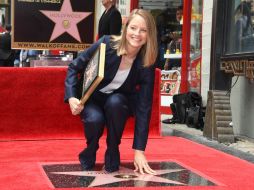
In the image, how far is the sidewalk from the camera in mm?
5295

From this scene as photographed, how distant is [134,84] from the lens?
4180mm

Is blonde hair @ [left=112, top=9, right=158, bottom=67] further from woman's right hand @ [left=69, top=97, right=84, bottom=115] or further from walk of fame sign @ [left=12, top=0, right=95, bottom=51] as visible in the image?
walk of fame sign @ [left=12, top=0, right=95, bottom=51]

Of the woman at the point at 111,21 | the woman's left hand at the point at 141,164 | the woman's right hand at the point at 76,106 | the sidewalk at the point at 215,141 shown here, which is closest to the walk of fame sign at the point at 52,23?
the woman at the point at 111,21

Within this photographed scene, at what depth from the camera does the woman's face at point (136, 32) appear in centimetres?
400

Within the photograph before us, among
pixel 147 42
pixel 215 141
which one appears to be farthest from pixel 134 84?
pixel 215 141

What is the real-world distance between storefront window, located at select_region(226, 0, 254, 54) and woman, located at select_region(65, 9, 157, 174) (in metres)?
2.09

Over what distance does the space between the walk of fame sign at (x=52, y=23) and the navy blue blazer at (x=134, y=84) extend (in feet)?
8.45

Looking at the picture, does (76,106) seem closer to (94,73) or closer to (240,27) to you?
(94,73)

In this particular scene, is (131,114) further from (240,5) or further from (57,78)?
(240,5)

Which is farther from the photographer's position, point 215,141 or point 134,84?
point 215,141

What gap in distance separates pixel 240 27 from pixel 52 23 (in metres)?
2.19

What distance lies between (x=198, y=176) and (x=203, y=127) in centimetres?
265

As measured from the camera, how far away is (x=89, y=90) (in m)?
3.84

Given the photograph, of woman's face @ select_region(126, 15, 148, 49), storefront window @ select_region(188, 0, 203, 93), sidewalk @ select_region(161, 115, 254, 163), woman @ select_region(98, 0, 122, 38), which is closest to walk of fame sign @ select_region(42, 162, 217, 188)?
woman's face @ select_region(126, 15, 148, 49)
